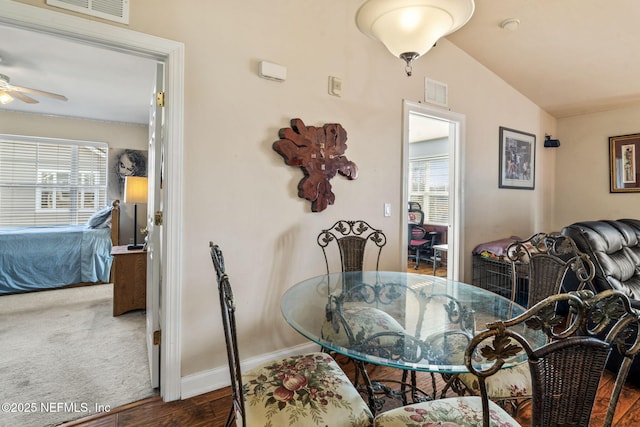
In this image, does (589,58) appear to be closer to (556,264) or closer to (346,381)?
(556,264)

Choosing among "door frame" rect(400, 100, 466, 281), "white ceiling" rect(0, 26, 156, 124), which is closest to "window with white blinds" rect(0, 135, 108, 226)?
"white ceiling" rect(0, 26, 156, 124)

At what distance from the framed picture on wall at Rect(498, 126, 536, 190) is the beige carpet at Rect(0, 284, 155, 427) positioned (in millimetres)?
4100

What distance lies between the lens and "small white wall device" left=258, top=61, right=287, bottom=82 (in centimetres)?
208

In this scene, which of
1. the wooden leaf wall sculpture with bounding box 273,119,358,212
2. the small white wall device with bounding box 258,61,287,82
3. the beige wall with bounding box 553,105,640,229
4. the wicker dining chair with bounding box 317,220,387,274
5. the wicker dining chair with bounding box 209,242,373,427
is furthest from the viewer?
the beige wall with bounding box 553,105,640,229

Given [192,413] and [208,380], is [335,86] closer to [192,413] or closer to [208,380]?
[208,380]

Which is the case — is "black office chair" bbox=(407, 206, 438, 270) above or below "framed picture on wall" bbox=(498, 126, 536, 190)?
below

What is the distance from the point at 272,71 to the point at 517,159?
334cm

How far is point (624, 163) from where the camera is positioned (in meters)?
3.89

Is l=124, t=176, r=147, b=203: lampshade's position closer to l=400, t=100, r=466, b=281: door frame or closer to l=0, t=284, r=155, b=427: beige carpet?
l=0, t=284, r=155, b=427: beige carpet

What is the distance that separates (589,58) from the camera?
312 centimetres

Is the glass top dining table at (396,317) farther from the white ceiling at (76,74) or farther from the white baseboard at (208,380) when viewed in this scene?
the white ceiling at (76,74)

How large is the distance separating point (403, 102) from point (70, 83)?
382 cm

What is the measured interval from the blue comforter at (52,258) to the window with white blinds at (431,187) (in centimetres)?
542

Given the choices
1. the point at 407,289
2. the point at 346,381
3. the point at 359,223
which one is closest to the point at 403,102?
the point at 359,223
